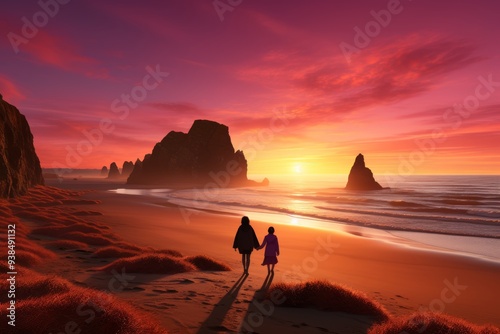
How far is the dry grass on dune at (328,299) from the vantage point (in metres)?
8.35

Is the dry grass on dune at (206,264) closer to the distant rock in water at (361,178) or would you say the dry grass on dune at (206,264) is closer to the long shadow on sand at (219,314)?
the long shadow on sand at (219,314)

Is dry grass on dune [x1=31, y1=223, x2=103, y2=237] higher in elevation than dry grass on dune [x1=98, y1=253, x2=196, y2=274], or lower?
lower

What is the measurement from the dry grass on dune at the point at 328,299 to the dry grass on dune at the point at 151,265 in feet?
12.9

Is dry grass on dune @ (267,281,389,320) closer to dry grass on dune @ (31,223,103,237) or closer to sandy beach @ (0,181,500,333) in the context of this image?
sandy beach @ (0,181,500,333)

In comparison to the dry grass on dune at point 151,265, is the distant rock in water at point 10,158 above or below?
above

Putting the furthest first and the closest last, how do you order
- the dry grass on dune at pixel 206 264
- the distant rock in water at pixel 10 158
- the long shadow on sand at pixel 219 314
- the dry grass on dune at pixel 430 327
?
the distant rock in water at pixel 10 158 → the dry grass on dune at pixel 206 264 → the long shadow on sand at pixel 219 314 → the dry grass on dune at pixel 430 327

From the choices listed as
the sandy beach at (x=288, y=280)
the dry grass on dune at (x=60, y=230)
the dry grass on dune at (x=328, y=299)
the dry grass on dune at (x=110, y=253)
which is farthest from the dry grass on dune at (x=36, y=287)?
the dry grass on dune at (x=60, y=230)

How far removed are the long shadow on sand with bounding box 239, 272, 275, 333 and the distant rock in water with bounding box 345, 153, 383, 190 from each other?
109558 millimetres

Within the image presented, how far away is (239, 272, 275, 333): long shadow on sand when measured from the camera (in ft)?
22.8

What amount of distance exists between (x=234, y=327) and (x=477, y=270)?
15842 millimetres

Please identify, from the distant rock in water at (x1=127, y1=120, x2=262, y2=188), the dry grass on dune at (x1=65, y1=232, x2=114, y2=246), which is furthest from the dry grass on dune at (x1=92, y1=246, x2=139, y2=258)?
the distant rock in water at (x1=127, y1=120, x2=262, y2=188)

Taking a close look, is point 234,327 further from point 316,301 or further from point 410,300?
point 410,300

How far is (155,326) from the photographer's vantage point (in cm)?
556

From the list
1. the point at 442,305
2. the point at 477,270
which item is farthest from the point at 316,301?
the point at 477,270
